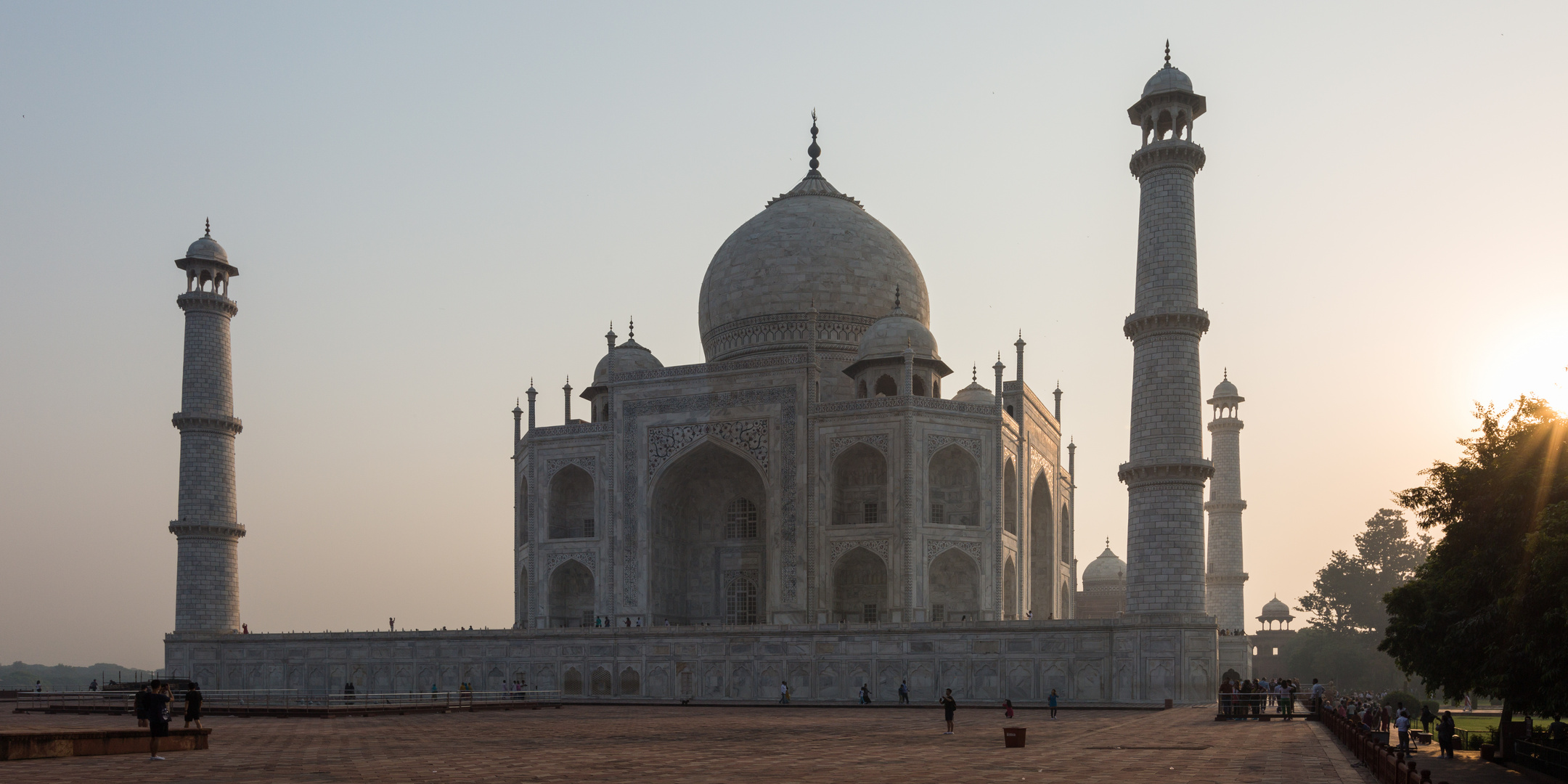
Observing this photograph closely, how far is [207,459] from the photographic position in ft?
129

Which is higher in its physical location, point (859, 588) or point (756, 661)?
point (859, 588)

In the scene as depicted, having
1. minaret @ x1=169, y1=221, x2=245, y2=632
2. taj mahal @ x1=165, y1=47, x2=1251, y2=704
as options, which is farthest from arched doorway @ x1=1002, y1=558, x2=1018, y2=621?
minaret @ x1=169, y1=221, x2=245, y2=632

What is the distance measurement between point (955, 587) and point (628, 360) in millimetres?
12826

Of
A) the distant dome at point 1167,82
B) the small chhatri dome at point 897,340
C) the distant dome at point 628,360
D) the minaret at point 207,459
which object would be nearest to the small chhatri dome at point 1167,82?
the distant dome at point 1167,82

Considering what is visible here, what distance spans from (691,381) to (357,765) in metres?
24.8

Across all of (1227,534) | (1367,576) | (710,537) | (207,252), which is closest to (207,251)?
(207,252)

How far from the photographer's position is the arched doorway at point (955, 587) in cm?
3672

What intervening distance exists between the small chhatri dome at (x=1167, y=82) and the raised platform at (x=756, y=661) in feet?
35.7

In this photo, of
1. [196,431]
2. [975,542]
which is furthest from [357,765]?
[196,431]

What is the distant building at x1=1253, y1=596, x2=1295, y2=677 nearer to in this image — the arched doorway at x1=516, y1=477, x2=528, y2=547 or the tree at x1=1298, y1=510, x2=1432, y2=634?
the tree at x1=1298, y1=510, x2=1432, y2=634

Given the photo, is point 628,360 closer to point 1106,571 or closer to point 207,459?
point 207,459

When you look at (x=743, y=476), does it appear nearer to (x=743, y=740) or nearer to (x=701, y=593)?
(x=701, y=593)

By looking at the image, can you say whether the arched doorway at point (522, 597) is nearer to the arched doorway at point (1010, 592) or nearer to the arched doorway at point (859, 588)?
the arched doorway at point (859, 588)

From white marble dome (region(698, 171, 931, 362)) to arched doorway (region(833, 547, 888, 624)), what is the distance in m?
7.59
